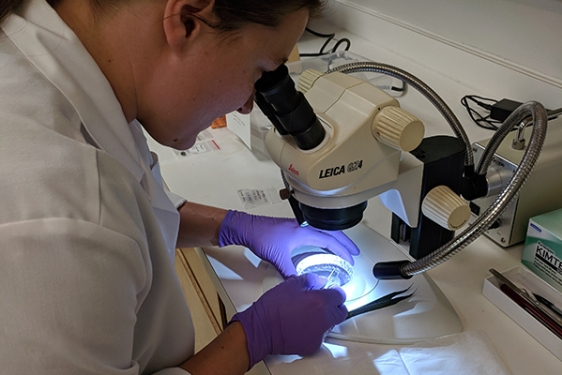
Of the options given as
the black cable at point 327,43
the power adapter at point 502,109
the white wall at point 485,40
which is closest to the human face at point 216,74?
the white wall at point 485,40

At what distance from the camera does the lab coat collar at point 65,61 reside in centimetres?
57

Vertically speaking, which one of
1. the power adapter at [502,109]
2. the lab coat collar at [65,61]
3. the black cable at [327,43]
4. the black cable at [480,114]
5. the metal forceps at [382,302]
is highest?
the lab coat collar at [65,61]

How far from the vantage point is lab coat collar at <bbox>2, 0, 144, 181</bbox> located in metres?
0.57

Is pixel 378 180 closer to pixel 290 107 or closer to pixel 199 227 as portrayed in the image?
pixel 290 107

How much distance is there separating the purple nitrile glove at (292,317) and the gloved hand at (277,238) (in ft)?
0.27

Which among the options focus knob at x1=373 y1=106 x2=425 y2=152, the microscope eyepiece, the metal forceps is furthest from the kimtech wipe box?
the microscope eyepiece

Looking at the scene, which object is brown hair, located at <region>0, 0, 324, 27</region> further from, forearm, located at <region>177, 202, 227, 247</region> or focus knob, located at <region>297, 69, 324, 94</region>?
forearm, located at <region>177, 202, 227, 247</region>

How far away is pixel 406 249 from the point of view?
100cm

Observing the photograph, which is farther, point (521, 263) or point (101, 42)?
point (521, 263)

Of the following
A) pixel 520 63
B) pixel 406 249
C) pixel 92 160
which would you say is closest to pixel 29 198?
pixel 92 160

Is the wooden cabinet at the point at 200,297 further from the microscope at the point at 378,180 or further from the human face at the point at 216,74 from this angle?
the human face at the point at 216,74

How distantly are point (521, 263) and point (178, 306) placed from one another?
649 millimetres

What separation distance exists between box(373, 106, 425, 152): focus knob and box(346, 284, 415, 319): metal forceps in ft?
0.98

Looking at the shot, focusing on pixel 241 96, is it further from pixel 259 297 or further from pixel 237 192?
pixel 237 192
